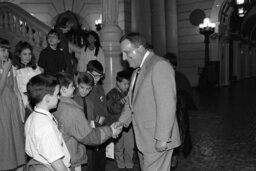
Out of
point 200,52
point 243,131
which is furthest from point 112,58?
point 200,52

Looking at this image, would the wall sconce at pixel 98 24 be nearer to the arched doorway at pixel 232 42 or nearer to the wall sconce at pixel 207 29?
the wall sconce at pixel 207 29

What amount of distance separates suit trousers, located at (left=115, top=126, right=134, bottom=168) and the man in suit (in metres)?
1.48

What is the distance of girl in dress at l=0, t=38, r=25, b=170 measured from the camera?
11.3 ft

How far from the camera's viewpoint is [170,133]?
2.69 metres

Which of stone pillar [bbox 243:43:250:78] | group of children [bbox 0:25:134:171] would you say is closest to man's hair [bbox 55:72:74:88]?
group of children [bbox 0:25:134:171]

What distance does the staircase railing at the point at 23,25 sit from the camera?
834cm

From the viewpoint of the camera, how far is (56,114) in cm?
273

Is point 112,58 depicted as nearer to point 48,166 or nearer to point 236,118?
point 236,118

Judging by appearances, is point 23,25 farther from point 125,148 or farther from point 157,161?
point 157,161

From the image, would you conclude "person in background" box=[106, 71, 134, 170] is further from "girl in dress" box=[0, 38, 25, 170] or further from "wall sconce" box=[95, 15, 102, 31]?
"wall sconce" box=[95, 15, 102, 31]

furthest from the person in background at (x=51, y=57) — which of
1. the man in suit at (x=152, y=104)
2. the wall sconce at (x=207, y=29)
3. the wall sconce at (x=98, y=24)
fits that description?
the wall sconce at (x=207, y=29)

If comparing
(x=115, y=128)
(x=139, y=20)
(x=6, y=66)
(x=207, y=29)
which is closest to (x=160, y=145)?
(x=115, y=128)

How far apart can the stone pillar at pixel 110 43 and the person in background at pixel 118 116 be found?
2.79 m

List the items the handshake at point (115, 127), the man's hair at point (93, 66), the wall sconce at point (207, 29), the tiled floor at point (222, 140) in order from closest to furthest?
the handshake at point (115, 127), the man's hair at point (93, 66), the tiled floor at point (222, 140), the wall sconce at point (207, 29)
